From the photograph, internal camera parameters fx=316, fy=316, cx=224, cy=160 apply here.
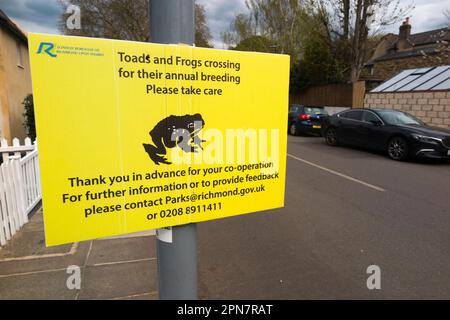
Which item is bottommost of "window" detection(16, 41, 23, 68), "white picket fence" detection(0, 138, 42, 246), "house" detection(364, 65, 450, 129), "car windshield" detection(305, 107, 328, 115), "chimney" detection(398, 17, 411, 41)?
"white picket fence" detection(0, 138, 42, 246)

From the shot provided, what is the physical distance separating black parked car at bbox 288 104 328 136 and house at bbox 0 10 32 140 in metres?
11.3

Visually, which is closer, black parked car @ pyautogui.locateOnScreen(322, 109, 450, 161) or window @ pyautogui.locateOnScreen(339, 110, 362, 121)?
black parked car @ pyautogui.locateOnScreen(322, 109, 450, 161)

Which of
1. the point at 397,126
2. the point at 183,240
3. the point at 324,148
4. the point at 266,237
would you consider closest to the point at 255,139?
the point at 183,240

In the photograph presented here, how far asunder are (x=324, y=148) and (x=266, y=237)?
809 centimetres

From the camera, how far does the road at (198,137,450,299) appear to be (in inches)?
114

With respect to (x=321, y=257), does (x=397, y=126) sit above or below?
above

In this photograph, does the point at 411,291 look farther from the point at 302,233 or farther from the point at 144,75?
the point at 144,75

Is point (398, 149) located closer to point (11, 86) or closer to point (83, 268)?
point (83, 268)

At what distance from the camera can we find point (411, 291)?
283 centimetres

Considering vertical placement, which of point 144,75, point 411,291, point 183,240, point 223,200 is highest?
point 144,75

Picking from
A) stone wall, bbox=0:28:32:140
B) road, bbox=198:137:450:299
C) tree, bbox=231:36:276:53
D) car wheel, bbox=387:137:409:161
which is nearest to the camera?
road, bbox=198:137:450:299

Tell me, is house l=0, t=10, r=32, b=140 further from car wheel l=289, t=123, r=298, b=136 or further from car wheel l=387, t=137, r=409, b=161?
car wheel l=387, t=137, r=409, b=161

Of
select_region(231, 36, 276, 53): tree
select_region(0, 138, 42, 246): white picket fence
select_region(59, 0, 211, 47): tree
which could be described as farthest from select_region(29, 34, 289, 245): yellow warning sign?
select_region(231, 36, 276, 53): tree

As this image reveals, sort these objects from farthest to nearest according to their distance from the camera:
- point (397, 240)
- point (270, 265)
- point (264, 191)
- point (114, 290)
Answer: point (397, 240), point (270, 265), point (114, 290), point (264, 191)
